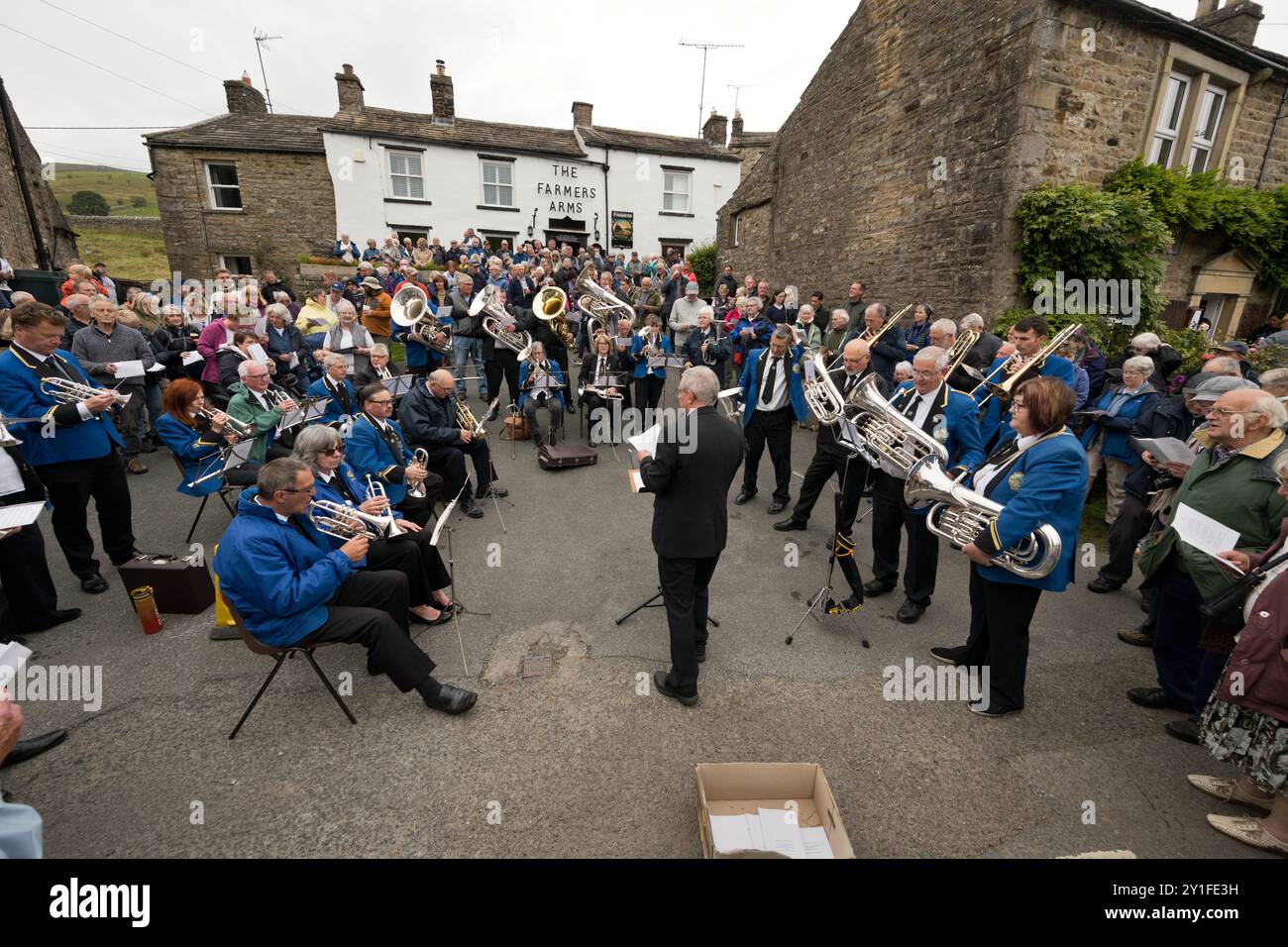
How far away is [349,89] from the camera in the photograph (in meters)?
21.1

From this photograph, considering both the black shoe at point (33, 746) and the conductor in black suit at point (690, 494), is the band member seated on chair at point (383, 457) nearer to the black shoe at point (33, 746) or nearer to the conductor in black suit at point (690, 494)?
the black shoe at point (33, 746)

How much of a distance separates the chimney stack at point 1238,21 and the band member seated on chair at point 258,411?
19.5 meters

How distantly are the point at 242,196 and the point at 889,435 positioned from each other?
85.7 feet

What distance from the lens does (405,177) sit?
2170 cm

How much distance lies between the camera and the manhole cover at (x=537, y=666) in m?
4.36

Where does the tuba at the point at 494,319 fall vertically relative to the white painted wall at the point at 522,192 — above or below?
below

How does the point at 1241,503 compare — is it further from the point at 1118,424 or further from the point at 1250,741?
the point at 1118,424

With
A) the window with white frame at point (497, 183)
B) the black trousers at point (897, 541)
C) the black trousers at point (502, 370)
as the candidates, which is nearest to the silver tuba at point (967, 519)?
the black trousers at point (897, 541)

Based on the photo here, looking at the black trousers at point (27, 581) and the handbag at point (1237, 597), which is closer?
the handbag at point (1237, 597)

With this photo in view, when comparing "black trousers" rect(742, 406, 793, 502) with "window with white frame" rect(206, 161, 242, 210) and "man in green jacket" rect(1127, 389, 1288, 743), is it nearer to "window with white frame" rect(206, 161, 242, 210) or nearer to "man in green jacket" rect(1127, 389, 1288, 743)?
"man in green jacket" rect(1127, 389, 1288, 743)

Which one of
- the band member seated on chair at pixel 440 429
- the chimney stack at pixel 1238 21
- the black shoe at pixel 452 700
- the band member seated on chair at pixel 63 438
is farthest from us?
the chimney stack at pixel 1238 21

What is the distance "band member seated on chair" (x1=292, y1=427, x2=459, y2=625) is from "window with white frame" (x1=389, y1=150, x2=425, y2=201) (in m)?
21.0

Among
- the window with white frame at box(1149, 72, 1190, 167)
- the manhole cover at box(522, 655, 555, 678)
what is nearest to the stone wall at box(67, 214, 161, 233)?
the manhole cover at box(522, 655, 555, 678)

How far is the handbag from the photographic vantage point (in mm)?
3141
